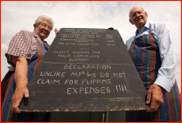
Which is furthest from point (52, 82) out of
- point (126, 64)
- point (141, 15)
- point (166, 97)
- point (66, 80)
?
point (141, 15)

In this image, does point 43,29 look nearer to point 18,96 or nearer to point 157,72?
point 18,96

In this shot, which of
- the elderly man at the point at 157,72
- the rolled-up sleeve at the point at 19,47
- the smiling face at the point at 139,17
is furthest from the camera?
the smiling face at the point at 139,17

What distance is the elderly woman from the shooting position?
3.40 ft

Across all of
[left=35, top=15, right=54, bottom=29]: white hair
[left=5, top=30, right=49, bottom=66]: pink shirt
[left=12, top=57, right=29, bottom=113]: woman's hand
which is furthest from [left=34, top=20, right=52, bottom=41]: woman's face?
[left=12, top=57, right=29, bottom=113]: woman's hand

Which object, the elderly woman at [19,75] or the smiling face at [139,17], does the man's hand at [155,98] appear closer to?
the elderly woman at [19,75]

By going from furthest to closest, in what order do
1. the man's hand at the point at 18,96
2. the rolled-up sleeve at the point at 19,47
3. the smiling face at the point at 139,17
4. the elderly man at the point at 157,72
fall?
the smiling face at the point at 139,17 < the rolled-up sleeve at the point at 19,47 < the elderly man at the point at 157,72 < the man's hand at the point at 18,96

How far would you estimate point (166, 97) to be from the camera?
122 cm

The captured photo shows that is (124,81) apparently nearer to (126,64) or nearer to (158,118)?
(126,64)

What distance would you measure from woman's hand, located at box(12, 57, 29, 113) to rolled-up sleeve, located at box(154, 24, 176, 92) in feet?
3.94

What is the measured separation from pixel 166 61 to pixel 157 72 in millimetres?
169

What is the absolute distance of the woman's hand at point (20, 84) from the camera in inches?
35.3

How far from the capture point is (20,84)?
1024mm

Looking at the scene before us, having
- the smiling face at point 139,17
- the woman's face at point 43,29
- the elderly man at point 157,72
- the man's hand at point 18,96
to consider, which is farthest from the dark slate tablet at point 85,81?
the smiling face at point 139,17

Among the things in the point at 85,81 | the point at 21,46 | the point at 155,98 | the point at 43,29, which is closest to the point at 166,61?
the point at 155,98
